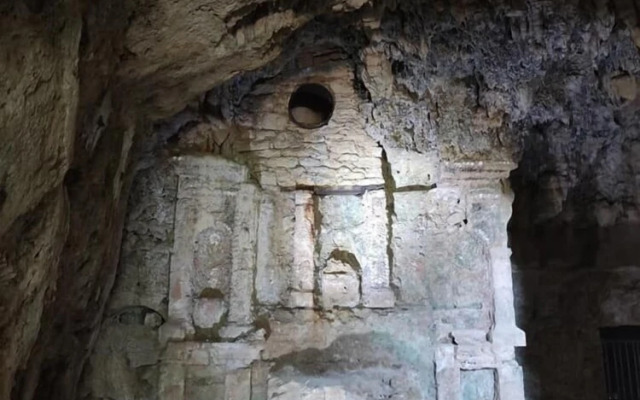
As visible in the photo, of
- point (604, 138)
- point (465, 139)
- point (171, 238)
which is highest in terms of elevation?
point (604, 138)

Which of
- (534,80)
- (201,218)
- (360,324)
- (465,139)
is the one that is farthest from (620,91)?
(201,218)

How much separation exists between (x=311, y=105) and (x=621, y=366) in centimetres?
469

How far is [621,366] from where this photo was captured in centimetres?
663

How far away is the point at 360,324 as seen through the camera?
464 cm

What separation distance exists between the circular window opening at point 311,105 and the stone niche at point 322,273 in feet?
0.33

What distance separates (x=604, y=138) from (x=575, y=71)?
5.01ft

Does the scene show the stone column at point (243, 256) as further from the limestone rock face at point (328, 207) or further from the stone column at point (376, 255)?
the stone column at point (376, 255)

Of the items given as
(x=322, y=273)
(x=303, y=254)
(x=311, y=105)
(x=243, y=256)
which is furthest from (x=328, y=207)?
(x=311, y=105)

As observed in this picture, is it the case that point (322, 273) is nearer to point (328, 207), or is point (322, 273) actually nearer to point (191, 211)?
point (328, 207)

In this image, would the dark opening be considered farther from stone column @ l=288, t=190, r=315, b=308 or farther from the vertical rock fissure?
stone column @ l=288, t=190, r=315, b=308

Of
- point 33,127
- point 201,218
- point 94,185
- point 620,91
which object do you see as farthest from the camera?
point 620,91

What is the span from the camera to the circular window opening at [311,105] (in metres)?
5.12

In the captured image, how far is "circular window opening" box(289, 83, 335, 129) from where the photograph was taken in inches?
202

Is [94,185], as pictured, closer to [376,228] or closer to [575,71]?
[376,228]
